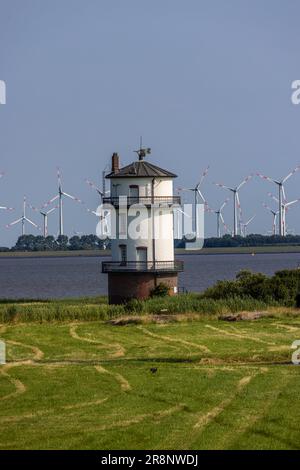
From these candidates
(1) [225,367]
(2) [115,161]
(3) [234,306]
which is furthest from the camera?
(2) [115,161]

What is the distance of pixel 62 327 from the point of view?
52.3 m

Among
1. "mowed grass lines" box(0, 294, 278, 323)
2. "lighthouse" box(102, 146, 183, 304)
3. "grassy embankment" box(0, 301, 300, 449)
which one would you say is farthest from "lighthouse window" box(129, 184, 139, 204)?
"grassy embankment" box(0, 301, 300, 449)

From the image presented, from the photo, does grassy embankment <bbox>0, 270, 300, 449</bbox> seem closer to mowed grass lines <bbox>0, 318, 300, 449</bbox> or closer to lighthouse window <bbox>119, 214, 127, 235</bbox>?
mowed grass lines <bbox>0, 318, 300, 449</bbox>

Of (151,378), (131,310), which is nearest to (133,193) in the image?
(131,310)

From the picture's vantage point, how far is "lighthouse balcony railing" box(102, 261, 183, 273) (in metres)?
71.0

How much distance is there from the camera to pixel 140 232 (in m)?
71.4

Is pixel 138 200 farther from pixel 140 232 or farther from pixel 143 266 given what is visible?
pixel 143 266

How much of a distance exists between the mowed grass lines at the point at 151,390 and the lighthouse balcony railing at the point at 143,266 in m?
21.7

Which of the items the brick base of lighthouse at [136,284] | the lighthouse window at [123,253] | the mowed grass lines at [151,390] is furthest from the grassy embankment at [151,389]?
the lighthouse window at [123,253]

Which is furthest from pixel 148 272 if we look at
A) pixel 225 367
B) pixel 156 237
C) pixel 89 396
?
pixel 89 396

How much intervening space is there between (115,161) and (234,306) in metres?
20.3

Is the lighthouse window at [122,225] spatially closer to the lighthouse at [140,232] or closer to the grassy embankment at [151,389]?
the lighthouse at [140,232]

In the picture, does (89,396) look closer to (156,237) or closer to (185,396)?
(185,396)

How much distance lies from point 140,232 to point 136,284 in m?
3.27
